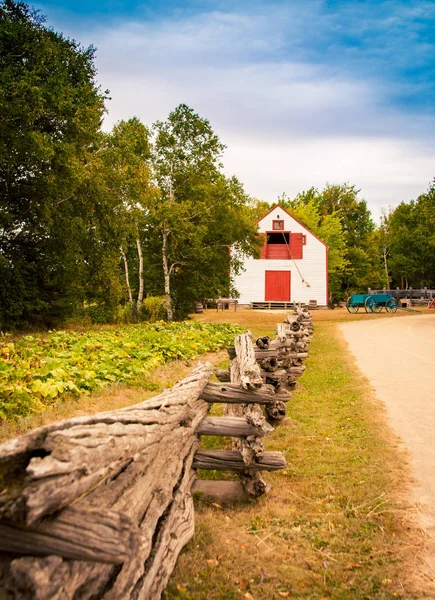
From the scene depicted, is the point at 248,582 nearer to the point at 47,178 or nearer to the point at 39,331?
the point at 47,178

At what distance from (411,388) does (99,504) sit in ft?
29.7

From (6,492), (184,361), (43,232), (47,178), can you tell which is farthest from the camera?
(43,232)

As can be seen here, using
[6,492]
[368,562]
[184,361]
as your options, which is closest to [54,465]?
[6,492]

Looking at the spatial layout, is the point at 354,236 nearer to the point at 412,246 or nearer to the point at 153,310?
the point at 412,246

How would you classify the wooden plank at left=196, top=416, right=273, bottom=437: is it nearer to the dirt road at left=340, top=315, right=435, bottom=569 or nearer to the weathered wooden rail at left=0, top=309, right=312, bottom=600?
the weathered wooden rail at left=0, top=309, right=312, bottom=600

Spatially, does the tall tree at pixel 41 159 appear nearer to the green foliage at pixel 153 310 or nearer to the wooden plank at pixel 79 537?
the green foliage at pixel 153 310

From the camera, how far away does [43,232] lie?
65.3 feet

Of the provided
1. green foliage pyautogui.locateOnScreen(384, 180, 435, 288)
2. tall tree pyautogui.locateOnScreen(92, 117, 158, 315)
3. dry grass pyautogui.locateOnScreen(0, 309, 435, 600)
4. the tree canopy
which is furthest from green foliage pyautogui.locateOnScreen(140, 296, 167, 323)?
green foliage pyautogui.locateOnScreen(384, 180, 435, 288)

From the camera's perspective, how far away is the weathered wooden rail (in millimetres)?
2162

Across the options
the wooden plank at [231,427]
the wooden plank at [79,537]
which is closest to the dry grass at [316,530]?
the wooden plank at [231,427]

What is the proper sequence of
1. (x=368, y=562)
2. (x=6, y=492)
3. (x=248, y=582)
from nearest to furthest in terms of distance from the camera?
(x=6, y=492) → (x=248, y=582) → (x=368, y=562)

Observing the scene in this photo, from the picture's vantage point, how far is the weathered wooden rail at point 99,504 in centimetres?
216

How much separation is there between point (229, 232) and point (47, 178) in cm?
1221

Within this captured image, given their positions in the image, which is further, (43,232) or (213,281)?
(213,281)
